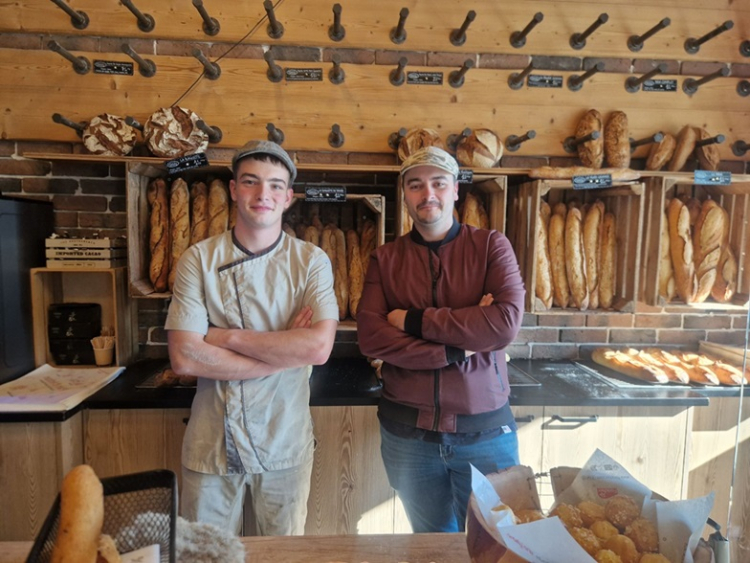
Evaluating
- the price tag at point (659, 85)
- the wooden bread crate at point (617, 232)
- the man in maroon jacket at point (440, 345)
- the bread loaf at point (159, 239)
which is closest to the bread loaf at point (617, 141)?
the wooden bread crate at point (617, 232)

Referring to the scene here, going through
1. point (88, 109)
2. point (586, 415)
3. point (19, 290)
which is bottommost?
point (586, 415)

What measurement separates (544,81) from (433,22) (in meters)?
0.70

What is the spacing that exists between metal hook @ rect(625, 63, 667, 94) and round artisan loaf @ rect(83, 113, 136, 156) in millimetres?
2683

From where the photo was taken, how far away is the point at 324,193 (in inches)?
90.4

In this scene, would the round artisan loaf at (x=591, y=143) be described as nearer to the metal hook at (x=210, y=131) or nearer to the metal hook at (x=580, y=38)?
the metal hook at (x=580, y=38)

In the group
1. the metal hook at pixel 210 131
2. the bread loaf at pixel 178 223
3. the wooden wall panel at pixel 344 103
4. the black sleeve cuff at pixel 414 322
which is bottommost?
the black sleeve cuff at pixel 414 322

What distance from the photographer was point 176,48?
256 centimetres

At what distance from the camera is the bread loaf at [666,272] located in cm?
250

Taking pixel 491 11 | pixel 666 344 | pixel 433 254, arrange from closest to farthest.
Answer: pixel 433 254 → pixel 491 11 → pixel 666 344

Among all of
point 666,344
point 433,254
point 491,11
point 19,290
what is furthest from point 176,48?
point 666,344

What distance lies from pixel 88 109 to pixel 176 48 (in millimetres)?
568

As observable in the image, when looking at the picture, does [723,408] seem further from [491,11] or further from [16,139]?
[16,139]

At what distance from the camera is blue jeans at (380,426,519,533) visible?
1662 mm

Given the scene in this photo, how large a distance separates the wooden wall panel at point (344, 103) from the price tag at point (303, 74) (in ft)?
0.10
